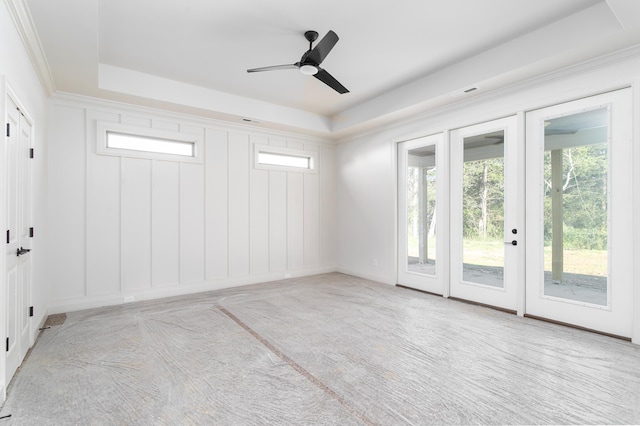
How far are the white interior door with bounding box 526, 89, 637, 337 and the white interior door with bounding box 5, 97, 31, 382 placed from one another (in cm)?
518

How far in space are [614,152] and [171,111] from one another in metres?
5.72

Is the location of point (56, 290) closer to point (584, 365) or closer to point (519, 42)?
point (584, 365)

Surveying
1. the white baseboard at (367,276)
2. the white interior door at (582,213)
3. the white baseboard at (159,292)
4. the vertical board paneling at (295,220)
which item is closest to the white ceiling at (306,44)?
the white interior door at (582,213)

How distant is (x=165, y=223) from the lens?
4.99 m

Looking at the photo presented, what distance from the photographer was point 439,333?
3439 millimetres

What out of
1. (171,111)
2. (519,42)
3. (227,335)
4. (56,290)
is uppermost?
(519,42)

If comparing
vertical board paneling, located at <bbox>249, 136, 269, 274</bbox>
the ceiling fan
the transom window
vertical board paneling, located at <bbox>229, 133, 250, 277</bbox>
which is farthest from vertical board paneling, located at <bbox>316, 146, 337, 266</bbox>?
the ceiling fan

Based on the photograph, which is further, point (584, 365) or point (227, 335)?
point (227, 335)

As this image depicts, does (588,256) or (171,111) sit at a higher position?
(171,111)

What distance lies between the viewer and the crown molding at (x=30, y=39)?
8.10 ft

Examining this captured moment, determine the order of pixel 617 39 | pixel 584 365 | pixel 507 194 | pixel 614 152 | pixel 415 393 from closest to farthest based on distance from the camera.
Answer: pixel 415 393 < pixel 584 365 < pixel 617 39 < pixel 614 152 < pixel 507 194

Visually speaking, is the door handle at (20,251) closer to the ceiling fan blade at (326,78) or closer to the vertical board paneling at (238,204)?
the vertical board paneling at (238,204)

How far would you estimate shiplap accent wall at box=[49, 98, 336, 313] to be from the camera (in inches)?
169

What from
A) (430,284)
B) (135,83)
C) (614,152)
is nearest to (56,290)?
(135,83)
